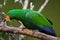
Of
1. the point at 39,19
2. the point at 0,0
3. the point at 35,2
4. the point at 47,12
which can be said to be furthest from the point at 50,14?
the point at 39,19

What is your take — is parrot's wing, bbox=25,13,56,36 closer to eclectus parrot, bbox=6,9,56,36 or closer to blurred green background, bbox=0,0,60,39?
eclectus parrot, bbox=6,9,56,36

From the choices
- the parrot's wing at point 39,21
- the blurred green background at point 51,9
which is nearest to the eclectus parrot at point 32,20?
the parrot's wing at point 39,21

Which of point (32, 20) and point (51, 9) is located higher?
point (51, 9)

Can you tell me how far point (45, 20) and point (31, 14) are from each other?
0.11 meters

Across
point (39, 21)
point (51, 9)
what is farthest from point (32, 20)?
point (51, 9)

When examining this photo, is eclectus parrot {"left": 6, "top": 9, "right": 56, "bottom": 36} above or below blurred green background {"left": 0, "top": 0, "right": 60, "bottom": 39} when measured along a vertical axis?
below

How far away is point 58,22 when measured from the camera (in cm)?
389

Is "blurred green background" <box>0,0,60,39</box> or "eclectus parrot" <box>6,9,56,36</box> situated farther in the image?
"blurred green background" <box>0,0,60,39</box>

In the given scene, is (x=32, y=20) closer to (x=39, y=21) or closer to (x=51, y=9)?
(x=39, y=21)

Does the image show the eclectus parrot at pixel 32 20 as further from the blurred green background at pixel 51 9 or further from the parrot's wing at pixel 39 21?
the blurred green background at pixel 51 9

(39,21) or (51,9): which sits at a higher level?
(51,9)

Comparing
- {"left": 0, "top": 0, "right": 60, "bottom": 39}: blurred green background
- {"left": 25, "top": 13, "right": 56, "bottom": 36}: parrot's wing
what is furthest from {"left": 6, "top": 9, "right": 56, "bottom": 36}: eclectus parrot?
{"left": 0, "top": 0, "right": 60, "bottom": 39}: blurred green background

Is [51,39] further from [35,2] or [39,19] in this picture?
[35,2]

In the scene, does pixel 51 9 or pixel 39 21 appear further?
pixel 51 9
